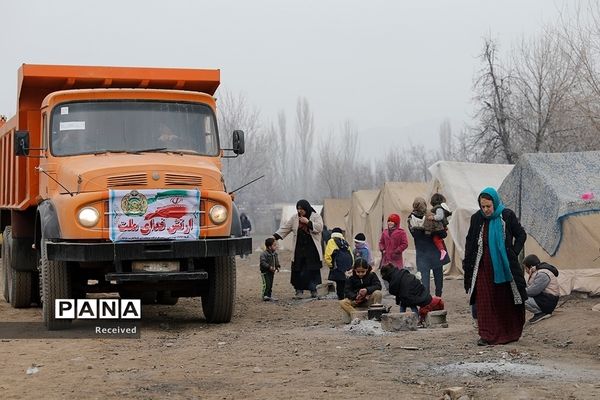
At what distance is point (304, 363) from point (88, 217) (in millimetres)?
3297

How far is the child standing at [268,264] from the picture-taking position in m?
15.2

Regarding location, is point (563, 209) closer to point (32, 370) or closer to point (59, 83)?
point (59, 83)

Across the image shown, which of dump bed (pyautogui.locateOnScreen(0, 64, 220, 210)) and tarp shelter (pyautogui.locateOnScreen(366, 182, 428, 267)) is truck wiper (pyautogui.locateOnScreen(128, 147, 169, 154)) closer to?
dump bed (pyautogui.locateOnScreen(0, 64, 220, 210))

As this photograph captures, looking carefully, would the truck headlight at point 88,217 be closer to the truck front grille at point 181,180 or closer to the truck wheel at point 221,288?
the truck front grille at point 181,180

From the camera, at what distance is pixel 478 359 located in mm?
8312

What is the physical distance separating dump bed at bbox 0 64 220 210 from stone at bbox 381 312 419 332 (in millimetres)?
4039

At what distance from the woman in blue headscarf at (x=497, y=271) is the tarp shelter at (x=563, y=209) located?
209 inches

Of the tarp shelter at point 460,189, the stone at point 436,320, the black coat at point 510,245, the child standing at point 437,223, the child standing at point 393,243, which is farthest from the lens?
the tarp shelter at point 460,189

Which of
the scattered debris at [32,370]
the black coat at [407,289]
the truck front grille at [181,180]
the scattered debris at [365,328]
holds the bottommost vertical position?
the scattered debris at [32,370]

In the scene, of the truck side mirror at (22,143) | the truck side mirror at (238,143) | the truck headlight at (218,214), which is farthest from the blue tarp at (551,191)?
the truck side mirror at (22,143)

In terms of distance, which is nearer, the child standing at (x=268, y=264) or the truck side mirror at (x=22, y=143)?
the truck side mirror at (x=22, y=143)

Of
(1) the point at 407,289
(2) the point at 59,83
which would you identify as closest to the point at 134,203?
(2) the point at 59,83

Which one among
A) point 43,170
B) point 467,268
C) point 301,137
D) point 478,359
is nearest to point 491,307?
point 467,268

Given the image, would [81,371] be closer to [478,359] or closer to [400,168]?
[478,359]
